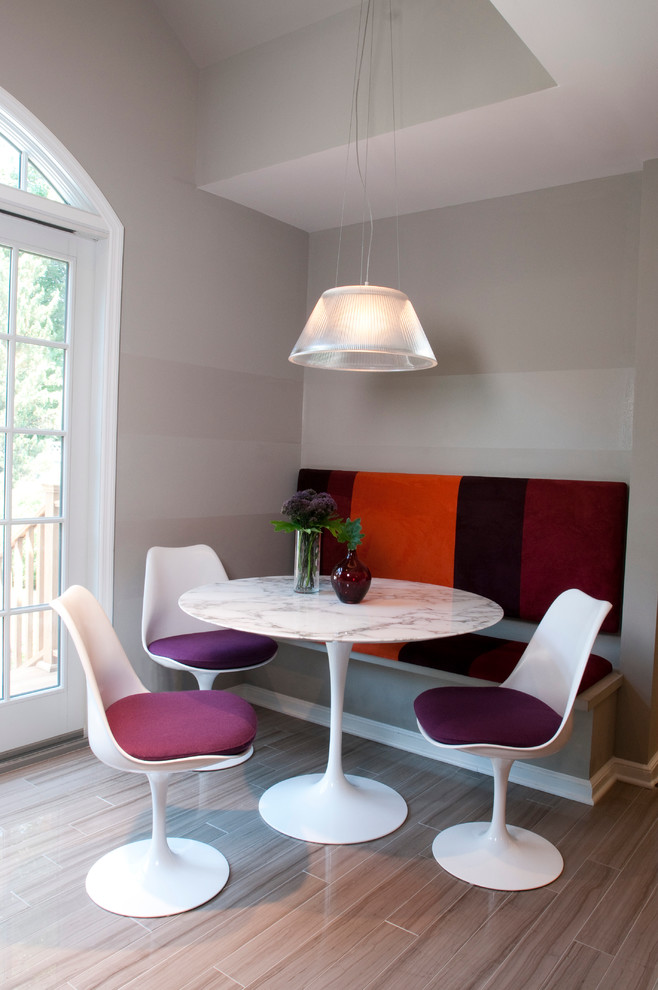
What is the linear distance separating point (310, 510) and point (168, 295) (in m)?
1.41

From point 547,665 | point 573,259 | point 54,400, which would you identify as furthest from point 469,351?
point 54,400

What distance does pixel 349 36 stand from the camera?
2918 mm

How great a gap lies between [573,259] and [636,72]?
0.99 m

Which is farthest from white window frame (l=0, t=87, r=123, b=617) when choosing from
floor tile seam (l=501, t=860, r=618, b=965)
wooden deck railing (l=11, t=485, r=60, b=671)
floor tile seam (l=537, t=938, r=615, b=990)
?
floor tile seam (l=537, t=938, r=615, b=990)

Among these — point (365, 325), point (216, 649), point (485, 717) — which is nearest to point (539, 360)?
point (365, 325)

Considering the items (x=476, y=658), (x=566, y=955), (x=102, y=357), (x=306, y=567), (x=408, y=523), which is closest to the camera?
(x=566, y=955)

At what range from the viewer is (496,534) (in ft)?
10.6

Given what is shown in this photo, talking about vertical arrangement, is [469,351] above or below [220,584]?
above

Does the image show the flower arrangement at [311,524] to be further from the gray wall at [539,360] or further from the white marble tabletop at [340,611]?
the gray wall at [539,360]

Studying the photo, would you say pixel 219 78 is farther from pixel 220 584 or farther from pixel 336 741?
pixel 336 741

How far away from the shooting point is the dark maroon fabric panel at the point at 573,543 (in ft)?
9.68

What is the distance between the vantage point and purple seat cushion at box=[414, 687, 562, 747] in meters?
2.09

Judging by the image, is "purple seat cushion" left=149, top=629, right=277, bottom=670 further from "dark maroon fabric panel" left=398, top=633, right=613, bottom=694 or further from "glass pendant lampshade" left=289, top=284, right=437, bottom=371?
"glass pendant lampshade" left=289, top=284, right=437, bottom=371

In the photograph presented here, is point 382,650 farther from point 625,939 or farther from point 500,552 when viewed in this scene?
point 625,939
